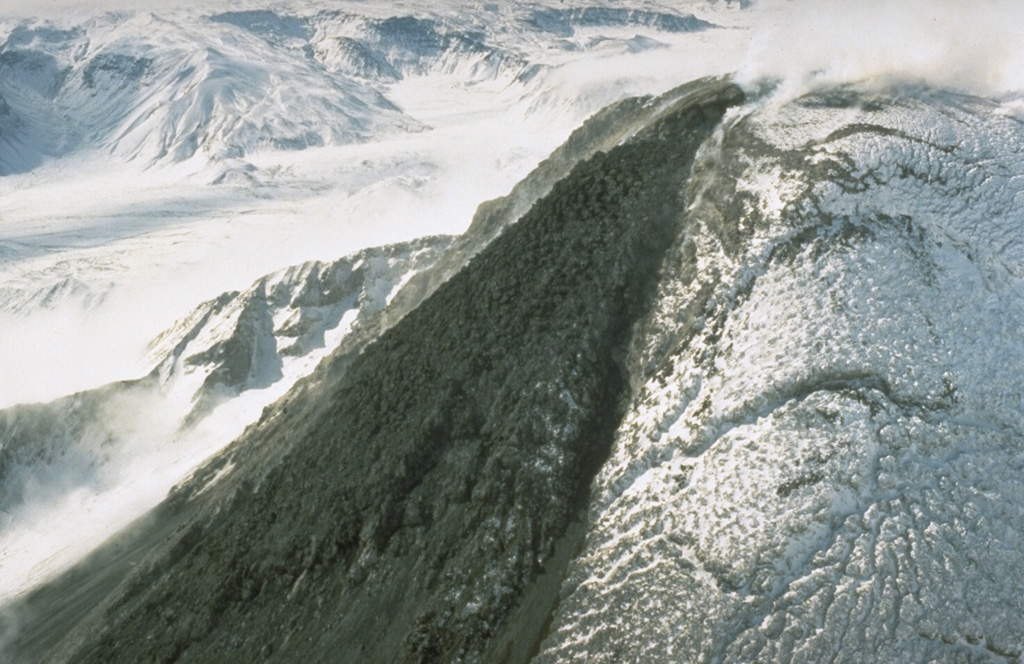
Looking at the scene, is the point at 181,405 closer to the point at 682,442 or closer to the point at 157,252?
the point at 682,442

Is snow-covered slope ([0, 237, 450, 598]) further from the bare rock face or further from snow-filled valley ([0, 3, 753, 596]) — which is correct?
the bare rock face

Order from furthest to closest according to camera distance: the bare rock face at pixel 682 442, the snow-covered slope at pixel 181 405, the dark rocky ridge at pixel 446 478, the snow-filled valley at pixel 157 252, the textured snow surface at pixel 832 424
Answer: the snow-filled valley at pixel 157 252
the snow-covered slope at pixel 181 405
the dark rocky ridge at pixel 446 478
the bare rock face at pixel 682 442
the textured snow surface at pixel 832 424

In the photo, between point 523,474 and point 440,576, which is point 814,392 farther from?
point 440,576

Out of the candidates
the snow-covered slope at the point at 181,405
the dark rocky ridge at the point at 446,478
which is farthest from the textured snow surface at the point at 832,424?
the snow-covered slope at the point at 181,405

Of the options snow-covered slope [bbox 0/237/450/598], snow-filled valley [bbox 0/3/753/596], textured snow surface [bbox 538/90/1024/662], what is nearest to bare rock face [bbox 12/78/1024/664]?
textured snow surface [bbox 538/90/1024/662]

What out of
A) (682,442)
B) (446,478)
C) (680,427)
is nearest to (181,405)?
(446,478)

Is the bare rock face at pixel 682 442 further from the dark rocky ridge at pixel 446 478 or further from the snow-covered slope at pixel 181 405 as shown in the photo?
the snow-covered slope at pixel 181 405
